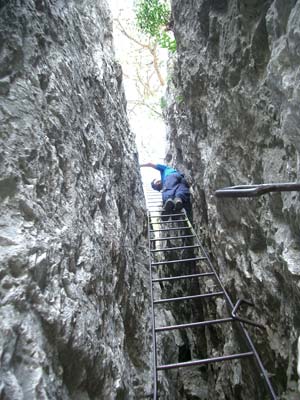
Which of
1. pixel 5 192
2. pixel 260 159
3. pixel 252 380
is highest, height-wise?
pixel 260 159

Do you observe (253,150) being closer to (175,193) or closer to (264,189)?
(264,189)

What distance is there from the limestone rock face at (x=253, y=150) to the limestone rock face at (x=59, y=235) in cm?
103

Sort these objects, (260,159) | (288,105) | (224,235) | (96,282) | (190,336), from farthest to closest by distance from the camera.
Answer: (190,336)
(224,235)
(260,159)
(96,282)
(288,105)

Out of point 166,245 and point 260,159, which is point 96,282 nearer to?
point 260,159

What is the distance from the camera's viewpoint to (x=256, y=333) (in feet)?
9.42

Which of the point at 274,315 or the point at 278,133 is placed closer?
the point at 278,133

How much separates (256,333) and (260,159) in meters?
1.51

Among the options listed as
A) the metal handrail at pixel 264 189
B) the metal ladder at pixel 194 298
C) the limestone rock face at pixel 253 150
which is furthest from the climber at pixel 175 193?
the metal handrail at pixel 264 189

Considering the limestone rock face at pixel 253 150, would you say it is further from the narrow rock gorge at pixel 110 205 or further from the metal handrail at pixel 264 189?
the metal handrail at pixel 264 189

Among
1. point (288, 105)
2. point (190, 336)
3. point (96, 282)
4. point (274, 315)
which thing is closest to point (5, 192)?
point (96, 282)

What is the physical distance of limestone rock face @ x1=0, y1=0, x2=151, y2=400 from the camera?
1.37 metres

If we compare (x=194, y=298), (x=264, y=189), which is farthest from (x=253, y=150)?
(x=194, y=298)

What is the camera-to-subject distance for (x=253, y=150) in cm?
266

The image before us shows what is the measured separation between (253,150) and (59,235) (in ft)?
5.50
